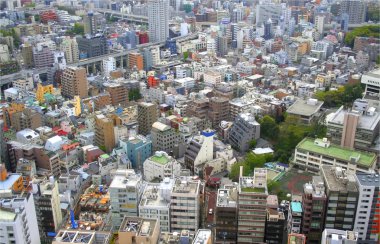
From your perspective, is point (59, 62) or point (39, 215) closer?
point (39, 215)

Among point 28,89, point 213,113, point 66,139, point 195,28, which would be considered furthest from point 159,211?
point 195,28

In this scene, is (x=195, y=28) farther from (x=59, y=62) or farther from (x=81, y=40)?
(x=59, y=62)

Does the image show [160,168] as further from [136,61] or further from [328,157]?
[136,61]

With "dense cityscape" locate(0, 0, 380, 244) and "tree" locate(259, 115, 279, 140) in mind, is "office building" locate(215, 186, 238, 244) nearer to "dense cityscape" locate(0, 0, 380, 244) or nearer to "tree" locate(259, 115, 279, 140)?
"dense cityscape" locate(0, 0, 380, 244)

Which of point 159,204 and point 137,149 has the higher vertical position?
point 159,204

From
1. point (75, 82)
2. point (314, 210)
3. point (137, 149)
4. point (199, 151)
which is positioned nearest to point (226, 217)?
point (314, 210)

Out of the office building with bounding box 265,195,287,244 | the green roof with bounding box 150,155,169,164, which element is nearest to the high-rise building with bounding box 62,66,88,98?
the green roof with bounding box 150,155,169,164
